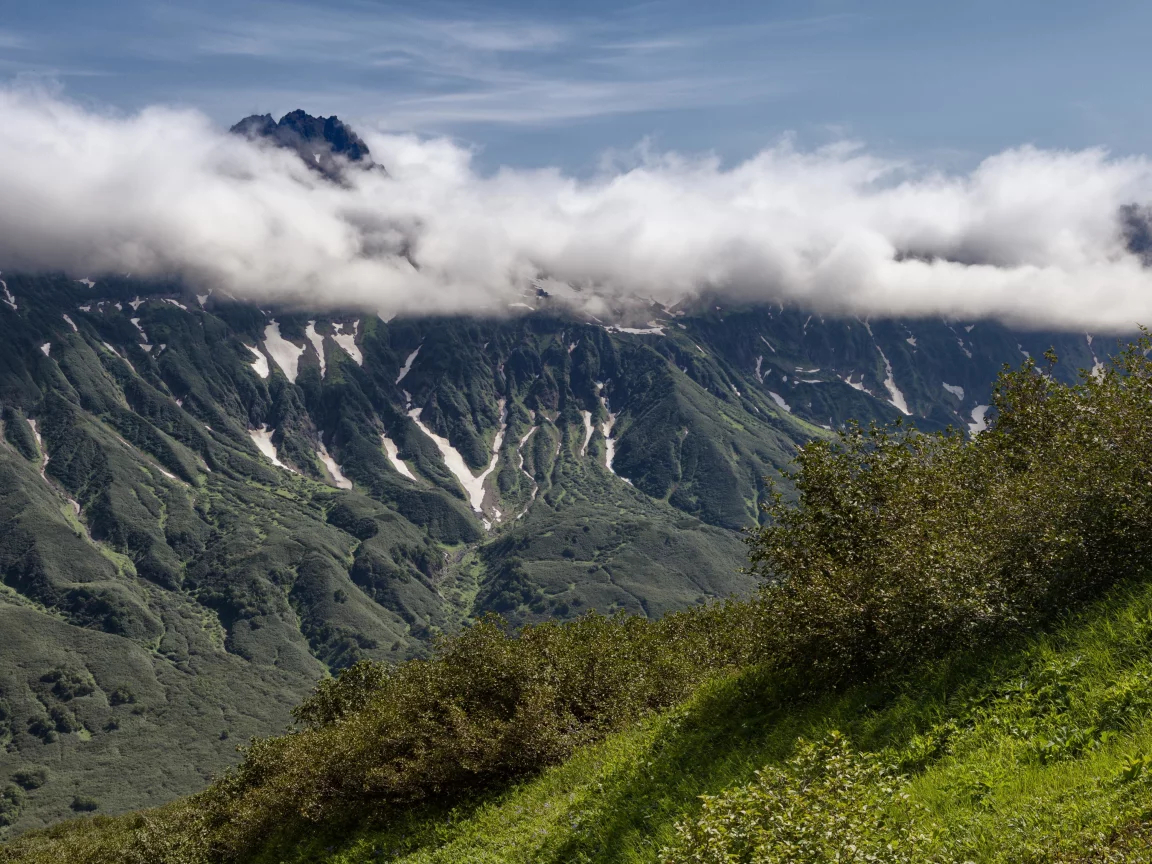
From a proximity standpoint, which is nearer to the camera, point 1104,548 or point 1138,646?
point 1138,646

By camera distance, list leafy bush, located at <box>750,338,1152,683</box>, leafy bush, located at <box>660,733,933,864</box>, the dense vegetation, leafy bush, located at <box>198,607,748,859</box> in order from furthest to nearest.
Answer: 1. leafy bush, located at <box>198,607,748,859</box>
2. leafy bush, located at <box>750,338,1152,683</box>
3. the dense vegetation
4. leafy bush, located at <box>660,733,933,864</box>

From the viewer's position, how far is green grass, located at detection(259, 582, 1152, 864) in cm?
1388

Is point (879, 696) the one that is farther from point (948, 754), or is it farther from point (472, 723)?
point (472, 723)

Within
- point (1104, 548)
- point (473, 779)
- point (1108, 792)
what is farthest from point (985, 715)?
point (473, 779)

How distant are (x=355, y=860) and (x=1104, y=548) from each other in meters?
30.3

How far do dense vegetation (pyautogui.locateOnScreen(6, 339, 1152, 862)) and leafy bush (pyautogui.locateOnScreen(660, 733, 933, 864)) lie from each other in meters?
0.05

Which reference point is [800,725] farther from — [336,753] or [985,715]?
[336,753]

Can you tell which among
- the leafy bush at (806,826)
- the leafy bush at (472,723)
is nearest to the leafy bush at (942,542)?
the leafy bush at (806,826)

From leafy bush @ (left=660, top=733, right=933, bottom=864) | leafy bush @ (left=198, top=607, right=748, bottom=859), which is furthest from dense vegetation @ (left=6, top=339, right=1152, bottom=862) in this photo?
leafy bush @ (left=198, top=607, right=748, bottom=859)

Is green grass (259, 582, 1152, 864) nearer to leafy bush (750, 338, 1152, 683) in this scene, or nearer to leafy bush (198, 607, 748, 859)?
leafy bush (750, 338, 1152, 683)

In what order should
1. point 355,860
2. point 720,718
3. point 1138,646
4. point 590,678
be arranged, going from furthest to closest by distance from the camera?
point 590,678, point 355,860, point 720,718, point 1138,646

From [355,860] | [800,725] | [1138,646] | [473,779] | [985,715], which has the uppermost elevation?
[1138,646]

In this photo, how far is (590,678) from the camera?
136ft

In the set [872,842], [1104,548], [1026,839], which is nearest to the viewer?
[872,842]
